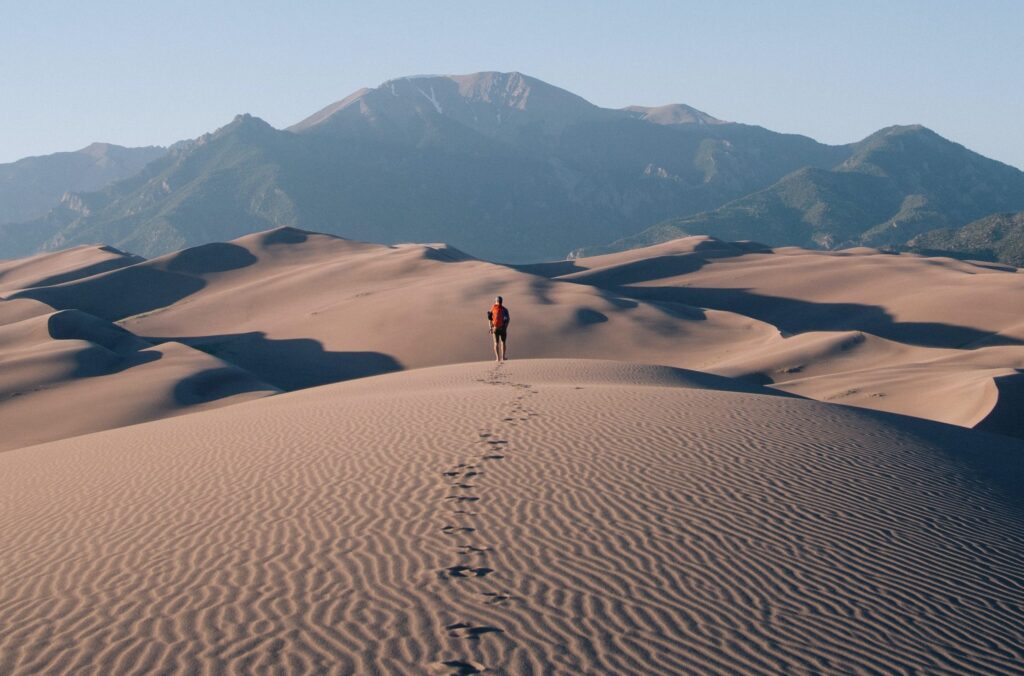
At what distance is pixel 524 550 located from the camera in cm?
764

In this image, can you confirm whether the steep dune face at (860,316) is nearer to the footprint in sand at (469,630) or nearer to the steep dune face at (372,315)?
the steep dune face at (372,315)

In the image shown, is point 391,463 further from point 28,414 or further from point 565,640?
point 28,414

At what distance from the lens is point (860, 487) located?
1008 centimetres

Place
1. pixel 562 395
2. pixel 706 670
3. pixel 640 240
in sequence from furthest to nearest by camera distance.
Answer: pixel 640 240 < pixel 562 395 < pixel 706 670

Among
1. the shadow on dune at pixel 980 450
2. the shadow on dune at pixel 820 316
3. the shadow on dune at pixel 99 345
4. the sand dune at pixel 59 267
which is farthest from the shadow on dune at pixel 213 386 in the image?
the sand dune at pixel 59 267

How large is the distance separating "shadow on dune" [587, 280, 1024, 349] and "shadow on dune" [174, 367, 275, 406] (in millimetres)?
27208

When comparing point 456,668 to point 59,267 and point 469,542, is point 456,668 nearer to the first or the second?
point 469,542

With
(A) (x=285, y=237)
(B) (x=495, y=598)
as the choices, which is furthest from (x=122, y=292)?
(B) (x=495, y=598)

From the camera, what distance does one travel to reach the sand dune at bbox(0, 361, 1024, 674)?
6176 mm

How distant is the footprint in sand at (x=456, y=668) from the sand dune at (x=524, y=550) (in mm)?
22

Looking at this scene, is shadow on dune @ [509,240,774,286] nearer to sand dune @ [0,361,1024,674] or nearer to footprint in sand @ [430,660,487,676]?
sand dune @ [0,361,1024,674]

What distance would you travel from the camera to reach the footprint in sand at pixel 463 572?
23.2ft

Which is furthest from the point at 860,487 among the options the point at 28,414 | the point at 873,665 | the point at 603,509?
the point at 28,414

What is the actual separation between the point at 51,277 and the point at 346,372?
1445 inches
